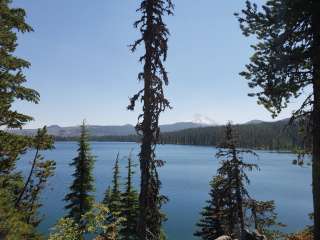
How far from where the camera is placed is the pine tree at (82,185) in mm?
29031

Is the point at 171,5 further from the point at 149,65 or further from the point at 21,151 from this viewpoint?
the point at 21,151

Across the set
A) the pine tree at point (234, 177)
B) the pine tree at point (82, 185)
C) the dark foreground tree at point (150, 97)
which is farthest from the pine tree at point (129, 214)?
the dark foreground tree at point (150, 97)

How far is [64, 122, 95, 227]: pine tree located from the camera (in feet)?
95.2

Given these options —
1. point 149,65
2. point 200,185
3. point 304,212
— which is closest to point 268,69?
point 149,65

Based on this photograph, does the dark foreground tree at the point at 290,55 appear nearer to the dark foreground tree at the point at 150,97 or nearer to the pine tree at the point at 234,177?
the dark foreground tree at the point at 150,97

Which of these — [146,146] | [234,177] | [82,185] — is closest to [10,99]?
[146,146]

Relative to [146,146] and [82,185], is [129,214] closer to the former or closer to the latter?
[82,185]

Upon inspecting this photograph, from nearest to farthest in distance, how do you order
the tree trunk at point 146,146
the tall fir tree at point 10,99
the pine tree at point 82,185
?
1. the tall fir tree at point 10,99
2. the tree trunk at point 146,146
3. the pine tree at point 82,185

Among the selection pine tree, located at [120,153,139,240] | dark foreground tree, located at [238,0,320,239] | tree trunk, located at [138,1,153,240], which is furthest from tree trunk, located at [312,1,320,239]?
pine tree, located at [120,153,139,240]

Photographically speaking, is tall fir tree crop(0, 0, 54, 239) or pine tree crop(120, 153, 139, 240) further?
pine tree crop(120, 153, 139, 240)

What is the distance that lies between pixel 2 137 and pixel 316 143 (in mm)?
9679

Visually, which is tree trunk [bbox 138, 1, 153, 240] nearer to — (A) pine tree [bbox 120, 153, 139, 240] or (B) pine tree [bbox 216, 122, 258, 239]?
(B) pine tree [bbox 216, 122, 258, 239]

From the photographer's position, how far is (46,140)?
1094 cm

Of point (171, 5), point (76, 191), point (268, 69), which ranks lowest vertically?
point (76, 191)
